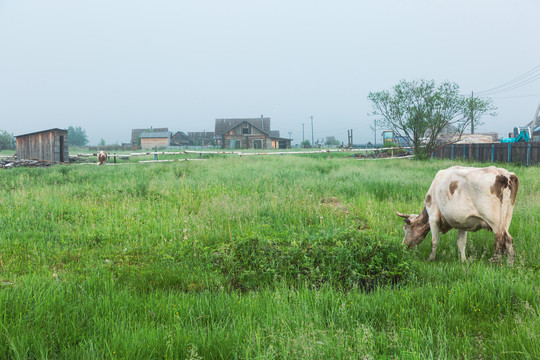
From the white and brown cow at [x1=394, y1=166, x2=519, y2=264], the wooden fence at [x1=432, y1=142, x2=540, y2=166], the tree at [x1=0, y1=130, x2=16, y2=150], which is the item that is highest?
the tree at [x1=0, y1=130, x2=16, y2=150]

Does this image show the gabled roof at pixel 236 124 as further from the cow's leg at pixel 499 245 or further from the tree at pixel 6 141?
the cow's leg at pixel 499 245

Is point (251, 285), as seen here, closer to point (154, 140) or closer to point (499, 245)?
point (499, 245)

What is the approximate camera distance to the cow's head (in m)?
5.84

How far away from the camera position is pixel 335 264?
477cm

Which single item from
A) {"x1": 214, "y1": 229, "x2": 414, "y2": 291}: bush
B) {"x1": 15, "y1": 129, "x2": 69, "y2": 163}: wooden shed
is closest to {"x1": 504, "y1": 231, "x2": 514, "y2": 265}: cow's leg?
{"x1": 214, "y1": 229, "x2": 414, "y2": 291}: bush

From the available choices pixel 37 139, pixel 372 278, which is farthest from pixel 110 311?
pixel 37 139

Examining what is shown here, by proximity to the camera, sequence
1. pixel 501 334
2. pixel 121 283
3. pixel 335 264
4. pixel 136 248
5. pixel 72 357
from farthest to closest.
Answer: pixel 136 248, pixel 335 264, pixel 121 283, pixel 501 334, pixel 72 357

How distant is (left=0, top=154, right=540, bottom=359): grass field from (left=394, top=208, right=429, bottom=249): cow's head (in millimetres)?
213

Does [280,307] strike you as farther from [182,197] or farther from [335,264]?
[182,197]

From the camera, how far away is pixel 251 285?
4449 millimetres

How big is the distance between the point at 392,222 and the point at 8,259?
6.59 metres

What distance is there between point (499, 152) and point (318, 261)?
2083 centimetres

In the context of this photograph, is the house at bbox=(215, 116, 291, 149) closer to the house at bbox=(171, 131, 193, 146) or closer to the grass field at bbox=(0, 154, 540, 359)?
the house at bbox=(171, 131, 193, 146)

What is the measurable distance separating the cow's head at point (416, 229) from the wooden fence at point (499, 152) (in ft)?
55.4
